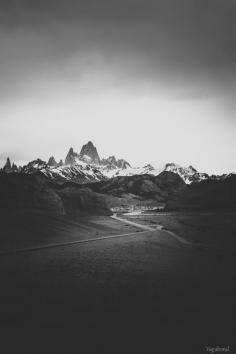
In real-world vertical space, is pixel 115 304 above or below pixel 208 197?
below

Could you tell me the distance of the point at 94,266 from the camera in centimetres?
2230

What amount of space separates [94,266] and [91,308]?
8874mm

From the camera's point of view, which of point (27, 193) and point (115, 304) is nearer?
point (115, 304)

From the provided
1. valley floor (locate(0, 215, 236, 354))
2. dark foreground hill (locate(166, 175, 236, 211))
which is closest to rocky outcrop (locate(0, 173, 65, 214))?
valley floor (locate(0, 215, 236, 354))

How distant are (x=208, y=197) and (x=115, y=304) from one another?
580 feet

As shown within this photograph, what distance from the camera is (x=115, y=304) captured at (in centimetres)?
1400

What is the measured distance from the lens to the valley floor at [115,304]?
1012 centimetres

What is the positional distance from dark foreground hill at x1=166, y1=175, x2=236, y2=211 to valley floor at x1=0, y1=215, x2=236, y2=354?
147 metres

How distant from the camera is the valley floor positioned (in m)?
10.1

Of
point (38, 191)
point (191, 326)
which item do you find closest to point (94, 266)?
point (191, 326)
